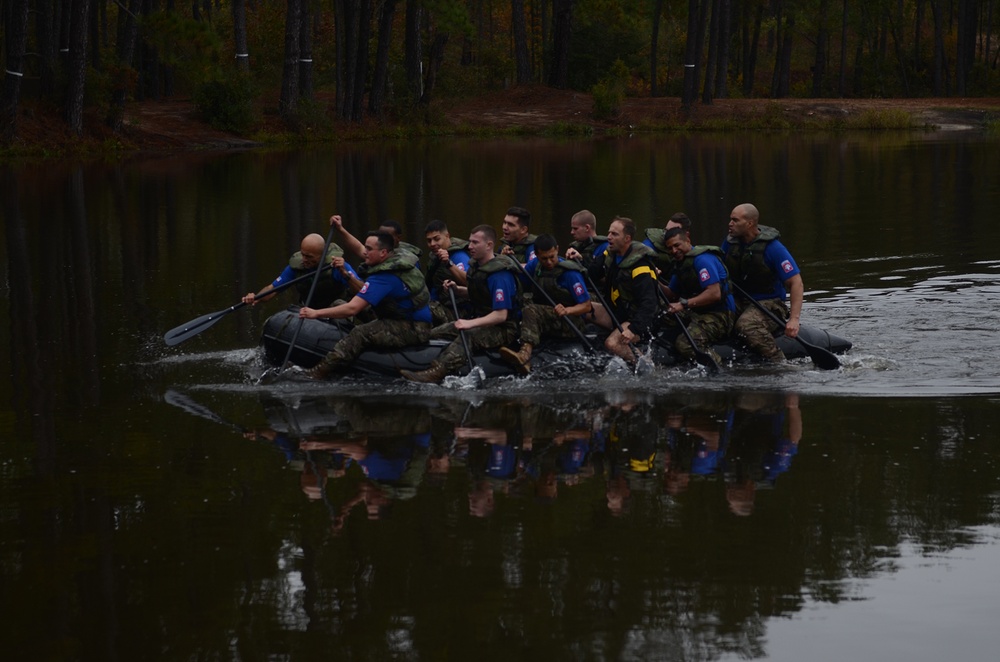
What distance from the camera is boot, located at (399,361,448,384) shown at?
11180 mm

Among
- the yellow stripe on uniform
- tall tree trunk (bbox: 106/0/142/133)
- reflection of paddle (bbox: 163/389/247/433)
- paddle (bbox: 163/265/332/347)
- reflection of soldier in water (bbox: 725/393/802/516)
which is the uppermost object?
tall tree trunk (bbox: 106/0/142/133)

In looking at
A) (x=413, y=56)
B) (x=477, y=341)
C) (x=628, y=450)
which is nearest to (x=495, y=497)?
(x=628, y=450)

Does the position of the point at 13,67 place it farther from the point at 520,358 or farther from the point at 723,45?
the point at 723,45

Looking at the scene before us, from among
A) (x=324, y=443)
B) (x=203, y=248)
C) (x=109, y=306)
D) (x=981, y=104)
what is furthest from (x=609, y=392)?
(x=981, y=104)

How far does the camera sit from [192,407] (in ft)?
33.8

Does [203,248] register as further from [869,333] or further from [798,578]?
[798,578]

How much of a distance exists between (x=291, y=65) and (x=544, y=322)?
31.5 meters

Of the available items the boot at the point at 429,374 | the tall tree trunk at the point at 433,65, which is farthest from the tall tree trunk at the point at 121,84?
the boot at the point at 429,374

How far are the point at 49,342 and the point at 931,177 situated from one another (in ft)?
73.7

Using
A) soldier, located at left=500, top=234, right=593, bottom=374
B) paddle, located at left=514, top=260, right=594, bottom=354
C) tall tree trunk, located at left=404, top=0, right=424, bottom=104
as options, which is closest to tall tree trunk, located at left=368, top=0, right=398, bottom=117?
tall tree trunk, located at left=404, top=0, right=424, bottom=104

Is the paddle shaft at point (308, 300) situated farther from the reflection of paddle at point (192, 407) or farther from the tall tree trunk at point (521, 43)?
the tall tree trunk at point (521, 43)

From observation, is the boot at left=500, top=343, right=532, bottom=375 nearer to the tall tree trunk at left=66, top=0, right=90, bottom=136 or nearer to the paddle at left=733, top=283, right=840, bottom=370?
the paddle at left=733, top=283, right=840, bottom=370

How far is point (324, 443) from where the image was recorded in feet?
30.0

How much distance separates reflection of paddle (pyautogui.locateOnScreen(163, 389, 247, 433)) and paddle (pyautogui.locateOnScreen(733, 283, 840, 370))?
4947 millimetres
